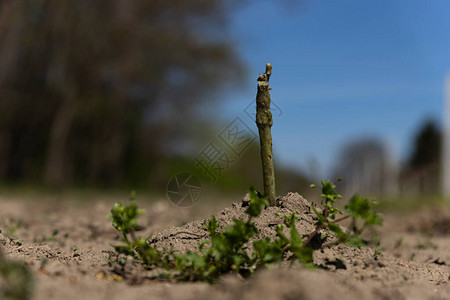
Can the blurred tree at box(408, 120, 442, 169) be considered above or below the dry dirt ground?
above

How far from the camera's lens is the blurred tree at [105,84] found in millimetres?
18109

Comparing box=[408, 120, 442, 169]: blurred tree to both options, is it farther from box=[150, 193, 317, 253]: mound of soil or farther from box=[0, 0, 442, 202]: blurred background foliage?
box=[150, 193, 317, 253]: mound of soil

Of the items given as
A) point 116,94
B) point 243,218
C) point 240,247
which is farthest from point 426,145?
point 240,247

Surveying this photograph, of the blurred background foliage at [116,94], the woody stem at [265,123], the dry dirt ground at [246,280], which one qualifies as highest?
the blurred background foliage at [116,94]

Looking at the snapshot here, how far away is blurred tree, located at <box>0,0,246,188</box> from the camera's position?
18109 millimetres

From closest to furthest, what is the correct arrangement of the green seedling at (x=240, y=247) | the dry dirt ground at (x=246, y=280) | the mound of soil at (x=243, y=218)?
1. the dry dirt ground at (x=246, y=280)
2. the green seedling at (x=240, y=247)
3. the mound of soil at (x=243, y=218)

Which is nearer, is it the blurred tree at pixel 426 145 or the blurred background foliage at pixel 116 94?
the blurred background foliage at pixel 116 94

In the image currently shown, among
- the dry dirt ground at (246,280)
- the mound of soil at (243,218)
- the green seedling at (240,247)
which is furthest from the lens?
the mound of soil at (243,218)

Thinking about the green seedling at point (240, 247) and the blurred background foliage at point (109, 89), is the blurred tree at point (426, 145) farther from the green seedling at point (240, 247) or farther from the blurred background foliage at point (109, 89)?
the green seedling at point (240, 247)

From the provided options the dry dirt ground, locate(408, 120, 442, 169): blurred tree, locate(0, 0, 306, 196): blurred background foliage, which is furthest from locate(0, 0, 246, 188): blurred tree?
locate(408, 120, 442, 169): blurred tree

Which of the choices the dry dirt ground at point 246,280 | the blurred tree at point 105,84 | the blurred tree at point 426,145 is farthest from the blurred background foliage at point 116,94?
the blurred tree at point 426,145

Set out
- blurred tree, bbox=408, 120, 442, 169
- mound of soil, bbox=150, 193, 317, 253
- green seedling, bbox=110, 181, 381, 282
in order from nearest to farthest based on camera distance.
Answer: green seedling, bbox=110, 181, 381, 282 < mound of soil, bbox=150, 193, 317, 253 < blurred tree, bbox=408, 120, 442, 169

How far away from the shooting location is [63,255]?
3.45m

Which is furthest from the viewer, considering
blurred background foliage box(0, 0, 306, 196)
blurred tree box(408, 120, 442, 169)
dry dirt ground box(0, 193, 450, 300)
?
blurred tree box(408, 120, 442, 169)
